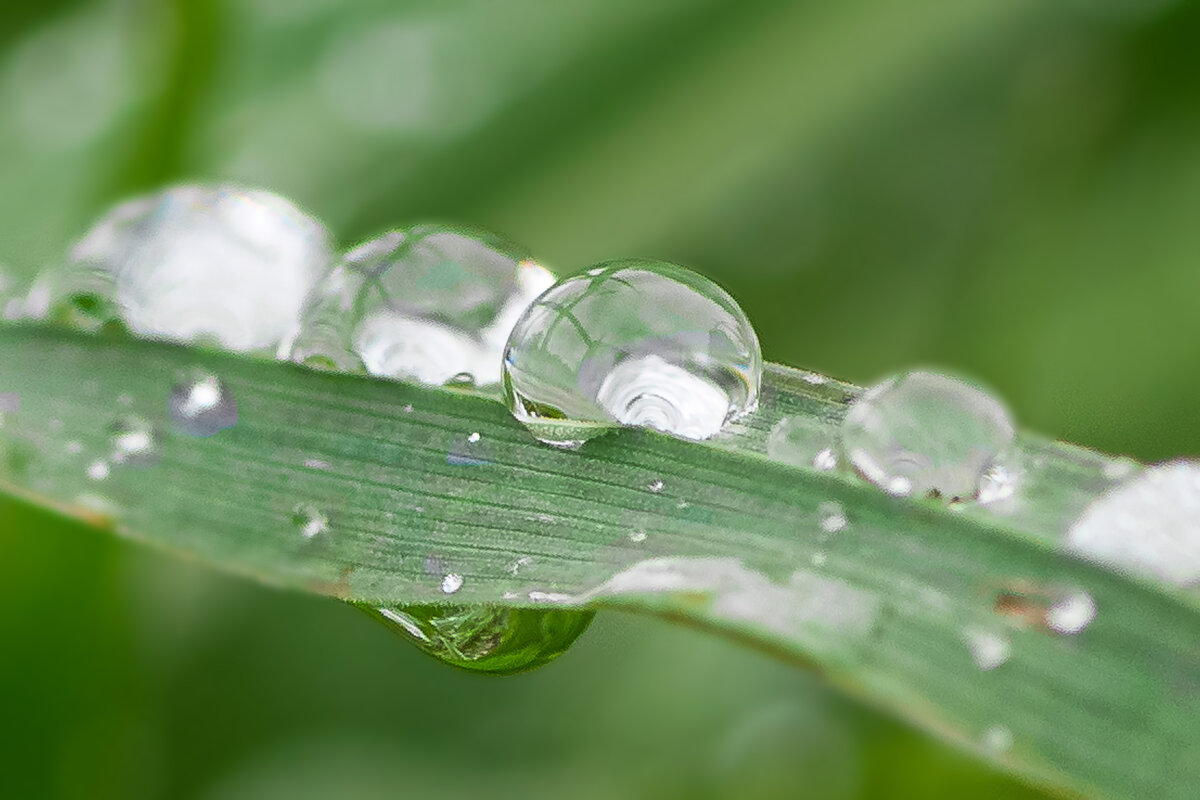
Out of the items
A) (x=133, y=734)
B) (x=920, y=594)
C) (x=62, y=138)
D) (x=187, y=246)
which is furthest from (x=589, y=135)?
(x=920, y=594)

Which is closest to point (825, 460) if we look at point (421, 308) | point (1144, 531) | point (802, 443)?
point (802, 443)

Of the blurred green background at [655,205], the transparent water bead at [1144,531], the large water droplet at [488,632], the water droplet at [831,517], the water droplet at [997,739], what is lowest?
the water droplet at [997,739]

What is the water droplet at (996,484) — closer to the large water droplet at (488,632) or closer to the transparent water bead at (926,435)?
the transparent water bead at (926,435)

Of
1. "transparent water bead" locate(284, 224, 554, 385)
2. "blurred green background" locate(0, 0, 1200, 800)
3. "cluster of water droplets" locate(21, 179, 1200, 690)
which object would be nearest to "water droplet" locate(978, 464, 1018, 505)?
"cluster of water droplets" locate(21, 179, 1200, 690)

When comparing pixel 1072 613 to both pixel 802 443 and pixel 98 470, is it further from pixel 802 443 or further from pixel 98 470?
pixel 98 470

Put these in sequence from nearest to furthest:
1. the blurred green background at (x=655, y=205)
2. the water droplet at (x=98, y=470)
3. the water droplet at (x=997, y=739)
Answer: the water droplet at (x=997, y=739)
the water droplet at (x=98, y=470)
the blurred green background at (x=655, y=205)

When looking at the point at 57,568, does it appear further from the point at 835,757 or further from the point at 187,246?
the point at 835,757

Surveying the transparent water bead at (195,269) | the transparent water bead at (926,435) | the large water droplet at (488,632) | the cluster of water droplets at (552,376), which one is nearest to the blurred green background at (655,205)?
the transparent water bead at (195,269)

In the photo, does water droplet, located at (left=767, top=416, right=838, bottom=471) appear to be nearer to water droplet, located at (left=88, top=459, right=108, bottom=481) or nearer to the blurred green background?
water droplet, located at (left=88, top=459, right=108, bottom=481)
